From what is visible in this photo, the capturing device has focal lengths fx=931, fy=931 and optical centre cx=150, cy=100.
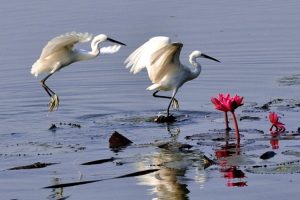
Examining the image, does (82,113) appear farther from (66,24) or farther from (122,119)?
(66,24)

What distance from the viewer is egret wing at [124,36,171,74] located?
13.4 meters

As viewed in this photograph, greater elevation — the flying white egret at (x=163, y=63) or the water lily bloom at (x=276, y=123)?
the flying white egret at (x=163, y=63)

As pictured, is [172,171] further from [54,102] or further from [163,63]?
[54,102]

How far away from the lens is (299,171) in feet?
31.1

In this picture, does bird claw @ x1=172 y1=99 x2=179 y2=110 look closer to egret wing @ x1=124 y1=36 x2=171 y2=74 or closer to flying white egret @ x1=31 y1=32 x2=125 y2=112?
egret wing @ x1=124 y1=36 x2=171 y2=74

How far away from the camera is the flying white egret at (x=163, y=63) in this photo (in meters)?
13.3

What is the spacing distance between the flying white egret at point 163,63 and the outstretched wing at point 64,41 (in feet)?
2.98

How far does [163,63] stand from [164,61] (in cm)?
7

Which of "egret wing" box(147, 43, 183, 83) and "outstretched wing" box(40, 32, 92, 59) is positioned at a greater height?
"outstretched wing" box(40, 32, 92, 59)

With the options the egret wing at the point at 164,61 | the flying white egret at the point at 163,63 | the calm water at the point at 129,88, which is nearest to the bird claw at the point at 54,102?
the calm water at the point at 129,88

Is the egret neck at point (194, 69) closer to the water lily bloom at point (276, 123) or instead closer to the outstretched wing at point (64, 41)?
the outstretched wing at point (64, 41)

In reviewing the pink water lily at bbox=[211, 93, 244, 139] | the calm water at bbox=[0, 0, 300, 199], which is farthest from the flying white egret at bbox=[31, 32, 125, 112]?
the pink water lily at bbox=[211, 93, 244, 139]

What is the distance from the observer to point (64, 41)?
13.2 m

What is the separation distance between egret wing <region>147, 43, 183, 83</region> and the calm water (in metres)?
0.58
